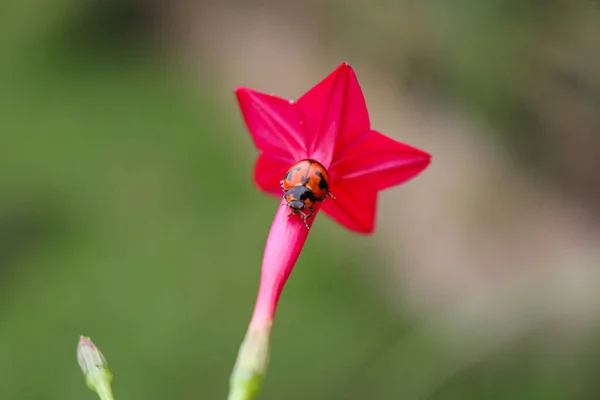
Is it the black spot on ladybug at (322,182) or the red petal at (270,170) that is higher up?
the red petal at (270,170)

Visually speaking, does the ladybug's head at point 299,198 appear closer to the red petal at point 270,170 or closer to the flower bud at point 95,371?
the red petal at point 270,170

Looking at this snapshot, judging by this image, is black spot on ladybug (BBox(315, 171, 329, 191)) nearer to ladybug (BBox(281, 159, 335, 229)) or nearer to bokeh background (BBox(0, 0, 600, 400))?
ladybug (BBox(281, 159, 335, 229))

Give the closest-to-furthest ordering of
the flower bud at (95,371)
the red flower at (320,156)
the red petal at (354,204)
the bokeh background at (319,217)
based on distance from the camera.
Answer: the flower bud at (95,371) → the red flower at (320,156) → the red petal at (354,204) → the bokeh background at (319,217)

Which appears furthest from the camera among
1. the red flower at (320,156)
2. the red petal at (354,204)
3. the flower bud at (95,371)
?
the red petal at (354,204)

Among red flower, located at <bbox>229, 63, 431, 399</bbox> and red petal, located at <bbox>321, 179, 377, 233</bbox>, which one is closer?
red flower, located at <bbox>229, 63, 431, 399</bbox>

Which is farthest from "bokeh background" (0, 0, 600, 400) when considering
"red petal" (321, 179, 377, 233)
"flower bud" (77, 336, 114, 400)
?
"flower bud" (77, 336, 114, 400)

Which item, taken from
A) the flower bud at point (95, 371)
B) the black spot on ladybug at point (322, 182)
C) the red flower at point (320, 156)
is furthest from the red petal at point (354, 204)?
the flower bud at point (95, 371)

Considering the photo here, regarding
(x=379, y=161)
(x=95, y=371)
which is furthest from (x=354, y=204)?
(x=95, y=371)
